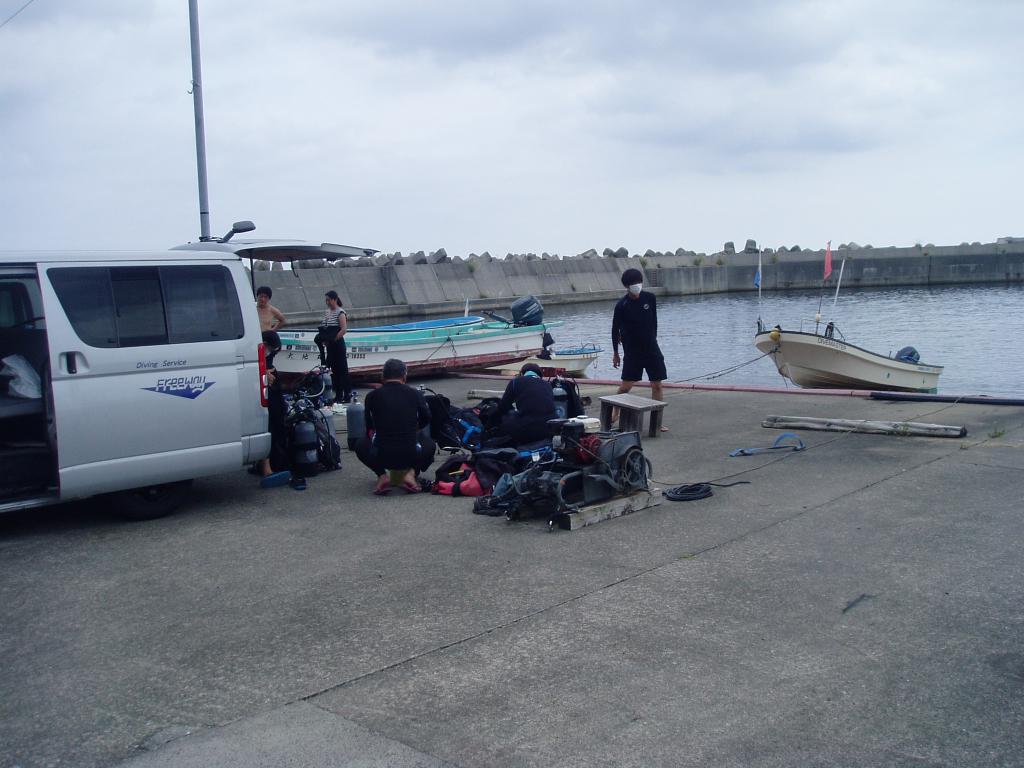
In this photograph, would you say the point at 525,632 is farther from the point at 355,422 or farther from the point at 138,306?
the point at 355,422

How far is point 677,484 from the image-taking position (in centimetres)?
857

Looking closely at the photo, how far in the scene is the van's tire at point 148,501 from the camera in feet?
24.9

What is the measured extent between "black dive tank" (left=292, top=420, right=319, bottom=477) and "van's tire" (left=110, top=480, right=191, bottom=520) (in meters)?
1.34

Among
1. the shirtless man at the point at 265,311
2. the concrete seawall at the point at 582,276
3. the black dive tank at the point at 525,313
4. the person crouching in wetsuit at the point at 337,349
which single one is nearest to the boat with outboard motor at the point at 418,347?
the black dive tank at the point at 525,313

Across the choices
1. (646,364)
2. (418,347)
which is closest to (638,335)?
(646,364)

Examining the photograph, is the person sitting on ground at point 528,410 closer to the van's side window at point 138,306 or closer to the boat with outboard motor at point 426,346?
the van's side window at point 138,306

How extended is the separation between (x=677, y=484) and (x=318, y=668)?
4718 mm

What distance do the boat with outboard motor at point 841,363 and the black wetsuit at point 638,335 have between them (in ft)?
29.4

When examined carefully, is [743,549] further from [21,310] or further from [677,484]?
[21,310]

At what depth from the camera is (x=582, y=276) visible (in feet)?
209

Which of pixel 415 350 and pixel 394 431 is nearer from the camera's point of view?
pixel 394 431

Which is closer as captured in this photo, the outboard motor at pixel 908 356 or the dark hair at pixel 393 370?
the dark hair at pixel 393 370

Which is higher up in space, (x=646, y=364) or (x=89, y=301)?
(x=89, y=301)

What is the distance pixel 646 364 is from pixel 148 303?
634 centimetres
